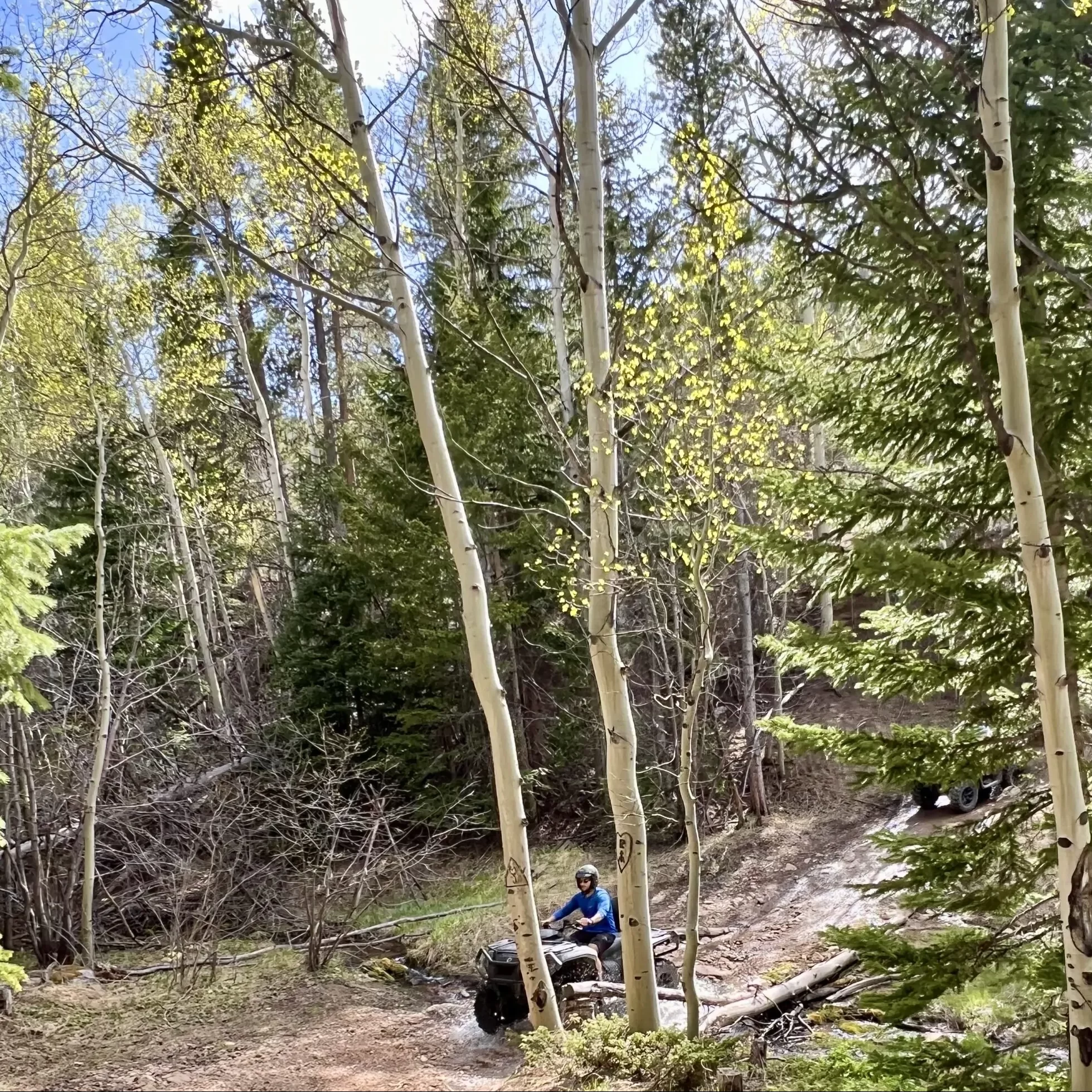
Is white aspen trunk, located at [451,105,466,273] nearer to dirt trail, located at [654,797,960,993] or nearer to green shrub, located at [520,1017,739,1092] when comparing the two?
dirt trail, located at [654,797,960,993]

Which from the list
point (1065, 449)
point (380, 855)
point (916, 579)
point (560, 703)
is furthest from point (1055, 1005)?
point (560, 703)

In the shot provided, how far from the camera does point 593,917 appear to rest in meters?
7.32

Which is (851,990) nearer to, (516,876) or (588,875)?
(588,875)

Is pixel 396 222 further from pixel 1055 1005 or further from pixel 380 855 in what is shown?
pixel 380 855

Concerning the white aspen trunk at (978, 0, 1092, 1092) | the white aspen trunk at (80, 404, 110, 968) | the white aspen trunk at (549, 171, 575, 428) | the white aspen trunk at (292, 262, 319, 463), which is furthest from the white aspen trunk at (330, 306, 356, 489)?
the white aspen trunk at (978, 0, 1092, 1092)

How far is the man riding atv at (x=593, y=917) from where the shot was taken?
726 cm

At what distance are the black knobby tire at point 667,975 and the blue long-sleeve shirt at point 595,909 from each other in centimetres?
51

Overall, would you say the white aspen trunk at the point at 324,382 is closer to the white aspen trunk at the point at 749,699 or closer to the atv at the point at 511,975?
the white aspen trunk at the point at 749,699

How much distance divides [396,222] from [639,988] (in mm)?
5331

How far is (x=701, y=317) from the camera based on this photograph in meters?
5.56

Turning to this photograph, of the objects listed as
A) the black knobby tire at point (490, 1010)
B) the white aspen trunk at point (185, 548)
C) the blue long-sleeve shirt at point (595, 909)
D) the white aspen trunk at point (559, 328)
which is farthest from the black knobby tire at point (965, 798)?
the white aspen trunk at point (185, 548)


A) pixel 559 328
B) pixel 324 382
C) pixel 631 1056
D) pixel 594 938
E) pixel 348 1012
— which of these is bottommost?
pixel 348 1012

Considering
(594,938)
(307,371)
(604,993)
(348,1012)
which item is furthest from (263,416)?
(604,993)

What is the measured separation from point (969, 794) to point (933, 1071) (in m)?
8.04
